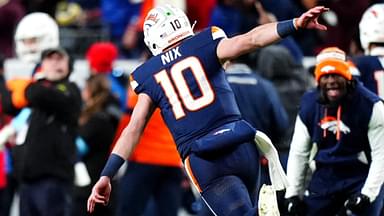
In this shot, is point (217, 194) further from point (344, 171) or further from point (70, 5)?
point (70, 5)

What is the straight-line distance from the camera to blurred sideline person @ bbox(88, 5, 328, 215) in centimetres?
995

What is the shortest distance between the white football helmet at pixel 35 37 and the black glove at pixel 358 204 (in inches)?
150

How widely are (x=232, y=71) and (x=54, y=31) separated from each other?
2220 millimetres

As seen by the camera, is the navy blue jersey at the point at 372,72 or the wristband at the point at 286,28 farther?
the navy blue jersey at the point at 372,72

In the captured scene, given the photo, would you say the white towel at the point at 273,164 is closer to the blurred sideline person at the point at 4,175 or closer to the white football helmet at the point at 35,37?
the blurred sideline person at the point at 4,175

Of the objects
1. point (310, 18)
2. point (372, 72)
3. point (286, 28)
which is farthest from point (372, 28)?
point (310, 18)

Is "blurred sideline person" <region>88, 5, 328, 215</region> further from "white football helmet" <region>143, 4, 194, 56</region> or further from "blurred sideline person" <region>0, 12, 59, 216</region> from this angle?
"blurred sideline person" <region>0, 12, 59, 216</region>

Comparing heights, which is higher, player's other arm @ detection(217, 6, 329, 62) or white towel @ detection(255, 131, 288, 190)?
player's other arm @ detection(217, 6, 329, 62)

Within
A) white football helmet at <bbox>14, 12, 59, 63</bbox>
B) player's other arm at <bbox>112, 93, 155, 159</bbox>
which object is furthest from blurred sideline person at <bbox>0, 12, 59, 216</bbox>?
player's other arm at <bbox>112, 93, 155, 159</bbox>

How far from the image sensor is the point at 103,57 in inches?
565

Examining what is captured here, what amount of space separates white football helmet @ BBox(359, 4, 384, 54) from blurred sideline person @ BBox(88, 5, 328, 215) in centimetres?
213

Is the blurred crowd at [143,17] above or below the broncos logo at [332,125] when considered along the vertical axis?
above

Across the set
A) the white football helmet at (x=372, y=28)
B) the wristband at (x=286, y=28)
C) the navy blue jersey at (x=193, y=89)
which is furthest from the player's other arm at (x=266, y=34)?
the white football helmet at (x=372, y=28)

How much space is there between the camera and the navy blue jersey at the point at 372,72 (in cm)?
1178
